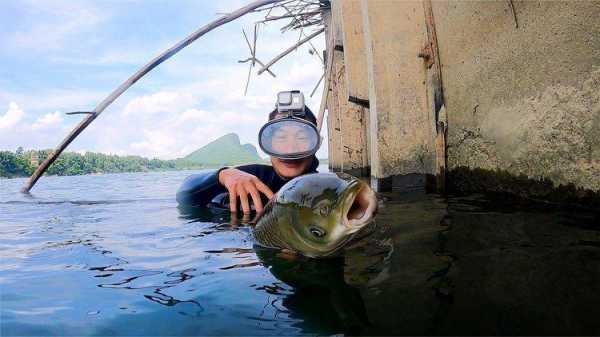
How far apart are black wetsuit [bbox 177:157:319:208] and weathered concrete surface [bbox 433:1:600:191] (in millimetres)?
1743

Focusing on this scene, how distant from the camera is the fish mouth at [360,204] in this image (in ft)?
5.05

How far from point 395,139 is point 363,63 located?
176 centimetres

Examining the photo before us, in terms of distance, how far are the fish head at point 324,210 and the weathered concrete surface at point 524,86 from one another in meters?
2.31

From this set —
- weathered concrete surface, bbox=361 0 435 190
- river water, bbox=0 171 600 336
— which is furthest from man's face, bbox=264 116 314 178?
weathered concrete surface, bbox=361 0 435 190

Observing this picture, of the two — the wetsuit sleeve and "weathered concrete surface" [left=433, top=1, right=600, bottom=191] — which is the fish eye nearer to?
"weathered concrete surface" [left=433, top=1, right=600, bottom=191]

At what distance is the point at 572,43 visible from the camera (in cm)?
299

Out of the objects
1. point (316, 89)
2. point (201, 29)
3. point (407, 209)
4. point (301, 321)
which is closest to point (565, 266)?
point (301, 321)

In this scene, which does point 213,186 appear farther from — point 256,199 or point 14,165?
point 14,165

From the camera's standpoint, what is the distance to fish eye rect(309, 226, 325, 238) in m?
1.68

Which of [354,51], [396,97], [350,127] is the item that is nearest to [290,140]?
[396,97]

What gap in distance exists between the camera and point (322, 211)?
1.64 metres

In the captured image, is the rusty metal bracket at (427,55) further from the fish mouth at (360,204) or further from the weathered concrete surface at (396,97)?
the fish mouth at (360,204)

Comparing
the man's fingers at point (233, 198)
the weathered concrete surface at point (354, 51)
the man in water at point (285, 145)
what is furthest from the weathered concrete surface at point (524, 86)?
the man's fingers at point (233, 198)

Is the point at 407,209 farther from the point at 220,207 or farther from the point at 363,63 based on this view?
the point at 363,63
